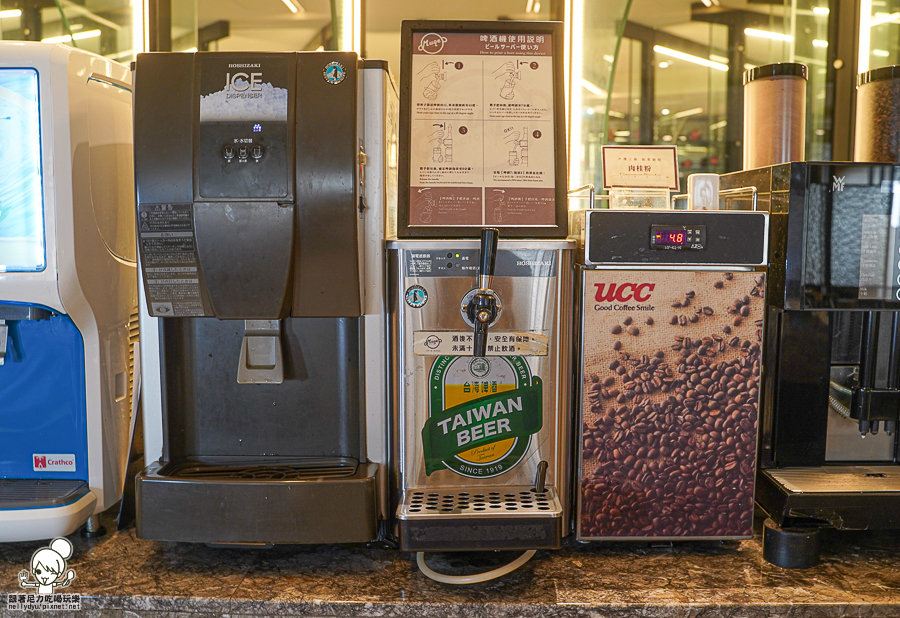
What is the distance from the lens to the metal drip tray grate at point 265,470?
4.88 feet

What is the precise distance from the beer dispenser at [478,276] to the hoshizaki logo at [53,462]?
787 millimetres

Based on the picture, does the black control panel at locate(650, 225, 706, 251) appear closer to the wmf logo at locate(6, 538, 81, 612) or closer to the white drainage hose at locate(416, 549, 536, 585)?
the white drainage hose at locate(416, 549, 536, 585)

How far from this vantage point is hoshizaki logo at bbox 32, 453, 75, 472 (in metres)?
1.67

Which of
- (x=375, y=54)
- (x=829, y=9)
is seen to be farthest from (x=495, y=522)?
(x=829, y=9)

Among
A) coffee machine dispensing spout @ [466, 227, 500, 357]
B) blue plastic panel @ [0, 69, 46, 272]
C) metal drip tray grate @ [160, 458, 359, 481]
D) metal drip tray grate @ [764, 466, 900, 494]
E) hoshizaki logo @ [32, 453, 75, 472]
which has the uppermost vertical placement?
blue plastic panel @ [0, 69, 46, 272]

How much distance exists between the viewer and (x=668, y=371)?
5.05ft

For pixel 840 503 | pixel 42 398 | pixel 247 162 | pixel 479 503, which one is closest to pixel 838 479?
pixel 840 503

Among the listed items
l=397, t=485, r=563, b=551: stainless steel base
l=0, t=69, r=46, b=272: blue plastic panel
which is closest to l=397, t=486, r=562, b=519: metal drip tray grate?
l=397, t=485, r=563, b=551: stainless steel base

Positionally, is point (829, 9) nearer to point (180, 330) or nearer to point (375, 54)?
point (375, 54)

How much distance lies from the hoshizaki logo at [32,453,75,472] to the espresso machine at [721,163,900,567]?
5.30 ft

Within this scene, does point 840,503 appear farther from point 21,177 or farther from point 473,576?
point 21,177

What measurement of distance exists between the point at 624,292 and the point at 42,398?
1.36 meters

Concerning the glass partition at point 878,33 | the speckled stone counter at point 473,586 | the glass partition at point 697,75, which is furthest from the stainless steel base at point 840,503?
the glass partition at point 878,33

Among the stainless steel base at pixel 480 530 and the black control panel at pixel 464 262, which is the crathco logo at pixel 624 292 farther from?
the stainless steel base at pixel 480 530
